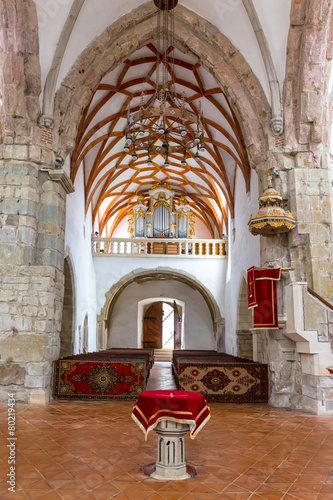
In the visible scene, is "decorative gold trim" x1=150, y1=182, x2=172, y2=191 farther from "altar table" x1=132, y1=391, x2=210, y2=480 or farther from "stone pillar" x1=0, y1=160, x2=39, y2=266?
"altar table" x1=132, y1=391, x2=210, y2=480

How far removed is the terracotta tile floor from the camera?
10.2 feet

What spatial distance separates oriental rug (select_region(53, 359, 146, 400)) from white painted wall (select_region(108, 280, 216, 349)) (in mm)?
10159

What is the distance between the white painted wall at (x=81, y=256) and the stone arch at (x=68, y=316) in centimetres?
34

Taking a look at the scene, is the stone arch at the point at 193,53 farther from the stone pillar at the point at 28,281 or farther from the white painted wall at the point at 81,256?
the white painted wall at the point at 81,256

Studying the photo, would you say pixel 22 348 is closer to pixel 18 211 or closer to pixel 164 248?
pixel 18 211

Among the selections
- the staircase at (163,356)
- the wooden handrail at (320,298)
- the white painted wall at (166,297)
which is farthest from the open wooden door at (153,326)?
the wooden handrail at (320,298)

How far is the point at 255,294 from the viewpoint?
21.9 ft

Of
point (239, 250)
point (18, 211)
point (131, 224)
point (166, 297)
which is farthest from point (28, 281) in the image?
point (166, 297)

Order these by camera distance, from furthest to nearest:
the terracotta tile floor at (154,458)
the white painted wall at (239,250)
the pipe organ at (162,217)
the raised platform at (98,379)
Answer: the pipe organ at (162,217), the white painted wall at (239,250), the raised platform at (98,379), the terracotta tile floor at (154,458)

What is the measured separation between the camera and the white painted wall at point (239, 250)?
993 centimetres

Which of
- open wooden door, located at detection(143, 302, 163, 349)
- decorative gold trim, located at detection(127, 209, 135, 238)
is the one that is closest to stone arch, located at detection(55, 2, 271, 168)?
decorative gold trim, located at detection(127, 209, 135, 238)

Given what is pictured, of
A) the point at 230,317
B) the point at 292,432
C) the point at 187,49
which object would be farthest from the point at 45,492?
the point at 230,317

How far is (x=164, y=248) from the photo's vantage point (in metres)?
14.9

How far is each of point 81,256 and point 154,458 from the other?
8955 millimetres
